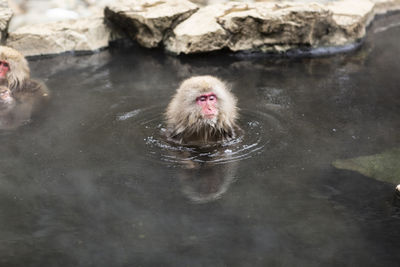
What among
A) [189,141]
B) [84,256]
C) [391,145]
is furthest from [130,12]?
[84,256]

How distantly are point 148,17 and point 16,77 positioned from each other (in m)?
2.46

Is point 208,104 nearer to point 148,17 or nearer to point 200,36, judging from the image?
point 200,36

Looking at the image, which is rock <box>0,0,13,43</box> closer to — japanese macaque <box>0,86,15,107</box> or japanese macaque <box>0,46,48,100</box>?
japanese macaque <box>0,46,48,100</box>

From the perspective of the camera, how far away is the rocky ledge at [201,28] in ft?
25.7

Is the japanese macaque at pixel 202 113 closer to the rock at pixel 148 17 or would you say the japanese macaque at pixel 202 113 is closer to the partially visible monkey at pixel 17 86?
the partially visible monkey at pixel 17 86

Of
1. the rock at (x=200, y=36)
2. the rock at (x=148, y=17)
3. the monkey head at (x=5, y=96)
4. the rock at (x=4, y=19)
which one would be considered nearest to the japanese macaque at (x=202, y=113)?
the monkey head at (x=5, y=96)

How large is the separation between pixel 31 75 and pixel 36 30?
3.85ft

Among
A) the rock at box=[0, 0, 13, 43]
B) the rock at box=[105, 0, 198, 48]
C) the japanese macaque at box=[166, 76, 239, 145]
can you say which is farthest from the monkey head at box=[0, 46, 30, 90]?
the japanese macaque at box=[166, 76, 239, 145]

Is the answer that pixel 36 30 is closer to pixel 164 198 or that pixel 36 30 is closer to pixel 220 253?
pixel 164 198

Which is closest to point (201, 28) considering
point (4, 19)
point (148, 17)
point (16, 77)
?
point (148, 17)

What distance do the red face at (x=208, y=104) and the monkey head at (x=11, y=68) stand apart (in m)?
2.84

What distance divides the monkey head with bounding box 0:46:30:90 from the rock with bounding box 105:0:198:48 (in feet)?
7.37

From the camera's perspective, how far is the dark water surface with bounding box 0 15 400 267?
326 centimetres

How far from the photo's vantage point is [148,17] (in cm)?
807
